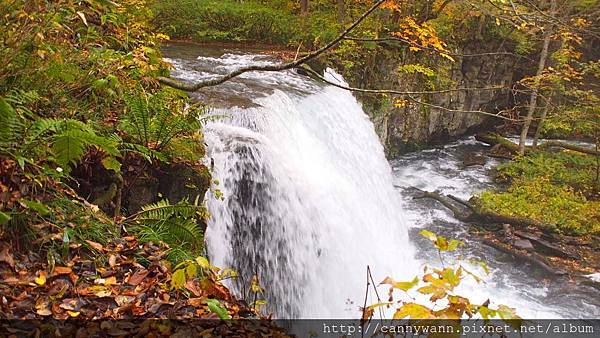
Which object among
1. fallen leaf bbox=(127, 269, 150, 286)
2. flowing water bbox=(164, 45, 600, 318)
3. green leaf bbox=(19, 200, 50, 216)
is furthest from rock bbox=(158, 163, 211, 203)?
green leaf bbox=(19, 200, 50, 216)

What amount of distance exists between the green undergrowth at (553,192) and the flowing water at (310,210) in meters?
1.83

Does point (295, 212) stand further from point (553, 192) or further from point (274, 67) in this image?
point (553, 192)

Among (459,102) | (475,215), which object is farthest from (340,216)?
(459,102)

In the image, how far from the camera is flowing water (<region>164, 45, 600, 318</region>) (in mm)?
5434

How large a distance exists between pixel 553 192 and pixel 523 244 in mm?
3001

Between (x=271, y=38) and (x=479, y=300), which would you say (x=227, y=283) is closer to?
(x=479, y=300)

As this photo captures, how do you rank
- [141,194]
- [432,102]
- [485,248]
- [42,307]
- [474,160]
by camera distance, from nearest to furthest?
[42,307], [141,194], [485,248], [432,102], [474,160]

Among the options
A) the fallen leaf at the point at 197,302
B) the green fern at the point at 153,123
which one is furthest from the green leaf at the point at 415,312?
the green fern at the point at 153,123

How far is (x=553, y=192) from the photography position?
1247 cm

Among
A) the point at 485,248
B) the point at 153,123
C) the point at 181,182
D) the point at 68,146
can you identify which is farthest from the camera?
the point at 485,248

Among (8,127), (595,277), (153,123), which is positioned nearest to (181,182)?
(153,123)

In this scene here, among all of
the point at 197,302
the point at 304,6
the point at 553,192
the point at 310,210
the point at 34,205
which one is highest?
the point at 304,6

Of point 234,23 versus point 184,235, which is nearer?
point 184,235

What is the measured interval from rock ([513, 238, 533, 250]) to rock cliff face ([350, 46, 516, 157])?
4437 millimetres
